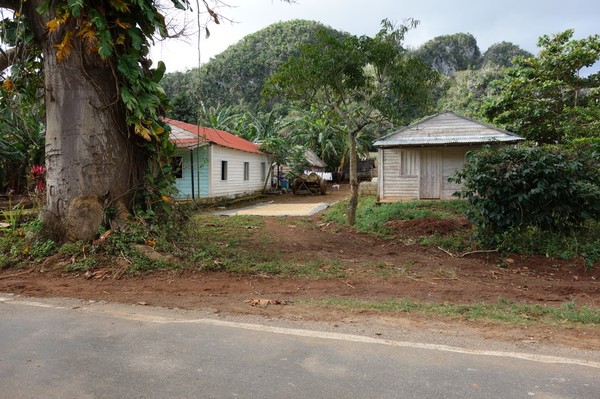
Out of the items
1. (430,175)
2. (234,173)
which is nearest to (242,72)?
(234,173)

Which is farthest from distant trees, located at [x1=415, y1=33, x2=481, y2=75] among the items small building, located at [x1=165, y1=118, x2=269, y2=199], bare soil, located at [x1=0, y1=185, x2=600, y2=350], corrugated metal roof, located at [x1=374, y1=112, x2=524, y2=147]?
bare soil, located at [x1=0, y1=185, x2=600, y2=350]

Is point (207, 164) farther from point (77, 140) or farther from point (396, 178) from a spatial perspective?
point (77, 140)

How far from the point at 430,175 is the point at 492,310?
12.6 meters

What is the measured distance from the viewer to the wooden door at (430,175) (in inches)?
664

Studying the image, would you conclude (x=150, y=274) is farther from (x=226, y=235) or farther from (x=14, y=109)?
(x=14, y=109)

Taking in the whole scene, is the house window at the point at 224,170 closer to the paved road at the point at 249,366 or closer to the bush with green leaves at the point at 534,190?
the bush with green leaves at the point at 534,190

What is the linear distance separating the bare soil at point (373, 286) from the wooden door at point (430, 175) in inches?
318

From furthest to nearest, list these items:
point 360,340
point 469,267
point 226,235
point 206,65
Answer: point 206,65
point 226,235
point 469,267
point 360,340

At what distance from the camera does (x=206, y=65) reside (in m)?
53.3

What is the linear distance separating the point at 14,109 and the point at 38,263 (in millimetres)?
3898

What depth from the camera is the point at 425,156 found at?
55.7ft

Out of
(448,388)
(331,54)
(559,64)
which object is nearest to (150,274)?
(448,388)

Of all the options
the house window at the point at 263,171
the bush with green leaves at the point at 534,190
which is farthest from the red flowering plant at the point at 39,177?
the house window at the point at 263,171

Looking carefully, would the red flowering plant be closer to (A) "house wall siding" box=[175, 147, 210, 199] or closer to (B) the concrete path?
(B) the concrete path
